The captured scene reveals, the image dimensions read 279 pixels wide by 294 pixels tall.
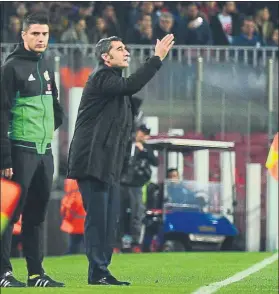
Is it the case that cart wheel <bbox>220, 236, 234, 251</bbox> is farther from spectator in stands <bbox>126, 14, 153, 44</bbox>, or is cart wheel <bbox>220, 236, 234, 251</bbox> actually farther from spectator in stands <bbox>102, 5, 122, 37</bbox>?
spectator in stands <bbox>102, 5, 122, 37</bbox>

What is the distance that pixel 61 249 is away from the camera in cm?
2283

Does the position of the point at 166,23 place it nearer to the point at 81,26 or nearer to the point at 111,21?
the point at 111,21

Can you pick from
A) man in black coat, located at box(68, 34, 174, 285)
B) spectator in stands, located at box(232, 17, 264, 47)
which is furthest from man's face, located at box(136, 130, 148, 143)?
man in black coat, located at box(68, 34, 174, 285)

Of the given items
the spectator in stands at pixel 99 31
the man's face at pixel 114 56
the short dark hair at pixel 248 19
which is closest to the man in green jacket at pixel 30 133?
the man's face at pixel 114 56

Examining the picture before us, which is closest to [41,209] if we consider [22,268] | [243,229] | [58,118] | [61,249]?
Answer: [58,118]

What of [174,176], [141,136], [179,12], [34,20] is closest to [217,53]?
[179,12]

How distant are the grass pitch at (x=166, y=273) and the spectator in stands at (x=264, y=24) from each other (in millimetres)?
6228

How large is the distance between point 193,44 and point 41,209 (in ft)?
45.9

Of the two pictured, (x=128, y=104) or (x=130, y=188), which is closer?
(x=128, y=104)

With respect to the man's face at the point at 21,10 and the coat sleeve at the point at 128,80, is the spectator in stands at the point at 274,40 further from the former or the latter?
the coat sleeve at the point at 128,80

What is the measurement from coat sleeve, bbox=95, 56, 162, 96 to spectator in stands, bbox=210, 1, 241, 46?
13720 millimetres

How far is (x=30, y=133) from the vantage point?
36.7 ft

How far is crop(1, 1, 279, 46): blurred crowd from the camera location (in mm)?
24812

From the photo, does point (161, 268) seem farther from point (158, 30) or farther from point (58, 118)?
point (158, 30)
